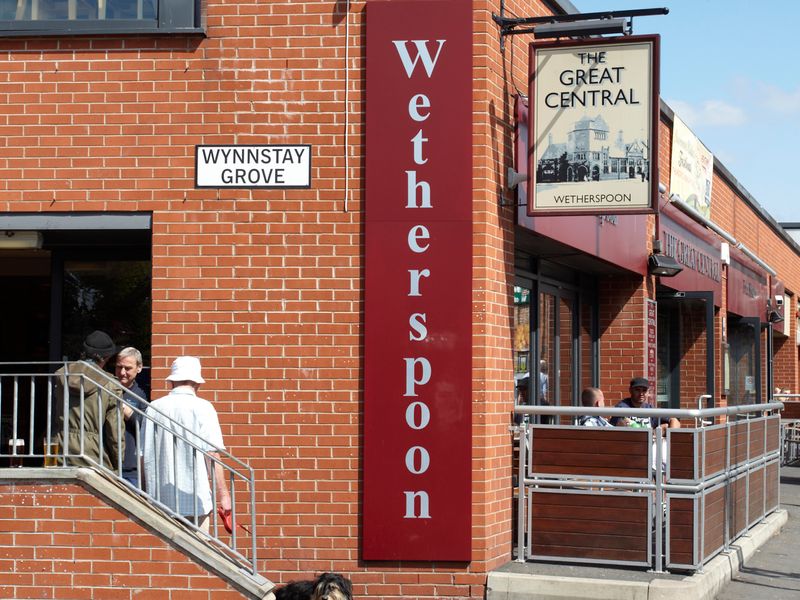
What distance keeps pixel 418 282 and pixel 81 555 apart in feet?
10.2

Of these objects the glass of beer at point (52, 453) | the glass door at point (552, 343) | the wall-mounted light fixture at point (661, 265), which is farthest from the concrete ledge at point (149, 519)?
the wall-mounted light fixture at point (661, 265)

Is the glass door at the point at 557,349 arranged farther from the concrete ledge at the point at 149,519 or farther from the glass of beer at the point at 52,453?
the glass of beer at the point at 52,453

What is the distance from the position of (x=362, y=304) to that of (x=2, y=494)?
9.60 feet

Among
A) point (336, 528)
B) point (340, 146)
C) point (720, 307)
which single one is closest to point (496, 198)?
point (340, 146)

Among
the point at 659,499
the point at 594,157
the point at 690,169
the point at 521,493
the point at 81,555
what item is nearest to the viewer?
the point at 81,555

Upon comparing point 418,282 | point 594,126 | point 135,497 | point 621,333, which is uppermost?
point 594,126

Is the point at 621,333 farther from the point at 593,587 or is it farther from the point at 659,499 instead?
the point at 593,587

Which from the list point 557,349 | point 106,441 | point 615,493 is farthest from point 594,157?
point 106,441

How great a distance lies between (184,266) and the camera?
9266 millimetres

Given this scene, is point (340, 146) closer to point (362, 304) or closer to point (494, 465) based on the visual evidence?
point (362, 304)

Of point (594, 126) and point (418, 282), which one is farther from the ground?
point (594, 126)

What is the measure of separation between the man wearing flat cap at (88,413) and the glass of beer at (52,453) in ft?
0.16

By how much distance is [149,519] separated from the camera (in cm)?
773

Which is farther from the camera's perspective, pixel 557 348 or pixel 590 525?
pixel 557 348
